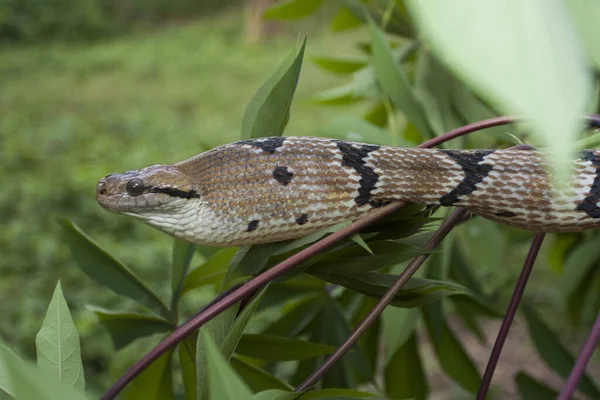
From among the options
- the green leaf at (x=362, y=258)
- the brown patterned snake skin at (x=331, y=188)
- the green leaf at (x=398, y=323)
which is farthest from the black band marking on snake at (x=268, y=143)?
the green leaf at (x=398, y=323)

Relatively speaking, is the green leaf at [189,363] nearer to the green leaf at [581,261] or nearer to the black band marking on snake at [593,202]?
Answer: the black band marking on snake at [593,202]

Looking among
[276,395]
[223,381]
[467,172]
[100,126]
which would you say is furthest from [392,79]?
[100,126]

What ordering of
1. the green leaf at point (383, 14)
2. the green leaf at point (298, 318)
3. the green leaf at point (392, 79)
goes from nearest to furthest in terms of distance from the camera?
1. the green leaf at point (392, 79)
2. the green leaf at point (298, 318)
3. the green leaf at point (383, 14)

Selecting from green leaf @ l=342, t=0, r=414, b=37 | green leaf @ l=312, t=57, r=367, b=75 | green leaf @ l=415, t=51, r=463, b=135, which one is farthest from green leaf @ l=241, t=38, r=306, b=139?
green leaf @ l=312, t=57, r=367, b=75

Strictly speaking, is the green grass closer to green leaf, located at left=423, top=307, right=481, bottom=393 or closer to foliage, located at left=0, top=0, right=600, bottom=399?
foliage, located at left=0, top=0, right=600, bottom=399

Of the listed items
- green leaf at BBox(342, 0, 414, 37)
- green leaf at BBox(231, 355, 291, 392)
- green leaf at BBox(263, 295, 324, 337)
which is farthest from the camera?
green leaf at BBox(342, 0, 414, 37)

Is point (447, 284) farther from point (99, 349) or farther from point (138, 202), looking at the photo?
point (99, 349)

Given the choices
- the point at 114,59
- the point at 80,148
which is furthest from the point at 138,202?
the point at 114,59
